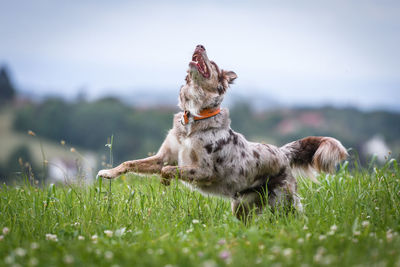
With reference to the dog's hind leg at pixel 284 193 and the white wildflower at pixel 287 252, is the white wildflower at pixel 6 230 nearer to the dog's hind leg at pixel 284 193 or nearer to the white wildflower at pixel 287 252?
the white wildflower at pixel 287 252

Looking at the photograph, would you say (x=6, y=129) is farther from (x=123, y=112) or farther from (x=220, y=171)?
(x=220, y=171)

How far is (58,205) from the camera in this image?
538 cm

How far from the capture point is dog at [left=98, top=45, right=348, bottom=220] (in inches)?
211

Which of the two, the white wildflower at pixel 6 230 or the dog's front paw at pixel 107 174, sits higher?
the dog's front paw at pixel 107 174

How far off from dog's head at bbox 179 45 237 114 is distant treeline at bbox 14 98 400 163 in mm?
24420

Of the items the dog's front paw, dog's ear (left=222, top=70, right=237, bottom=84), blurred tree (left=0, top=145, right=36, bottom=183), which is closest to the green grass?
blurred tree (left=0, top=145, right=36, bottom=183)

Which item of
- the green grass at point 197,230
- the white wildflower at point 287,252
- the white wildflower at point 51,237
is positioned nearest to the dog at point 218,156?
the green grass at point 197,230

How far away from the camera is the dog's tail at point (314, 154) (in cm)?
554

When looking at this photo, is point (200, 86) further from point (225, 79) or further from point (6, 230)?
point (6, 230)

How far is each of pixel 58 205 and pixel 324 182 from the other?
382cm

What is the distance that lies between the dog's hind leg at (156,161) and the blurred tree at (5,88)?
38428mm

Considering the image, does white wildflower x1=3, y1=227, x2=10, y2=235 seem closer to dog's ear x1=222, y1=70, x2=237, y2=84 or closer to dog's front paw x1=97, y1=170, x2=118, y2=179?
dog's front paw x1=97, y1=170, x2=118, y2=179

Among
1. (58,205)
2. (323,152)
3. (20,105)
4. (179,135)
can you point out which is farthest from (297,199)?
(20,105)

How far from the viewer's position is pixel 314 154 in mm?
5730
